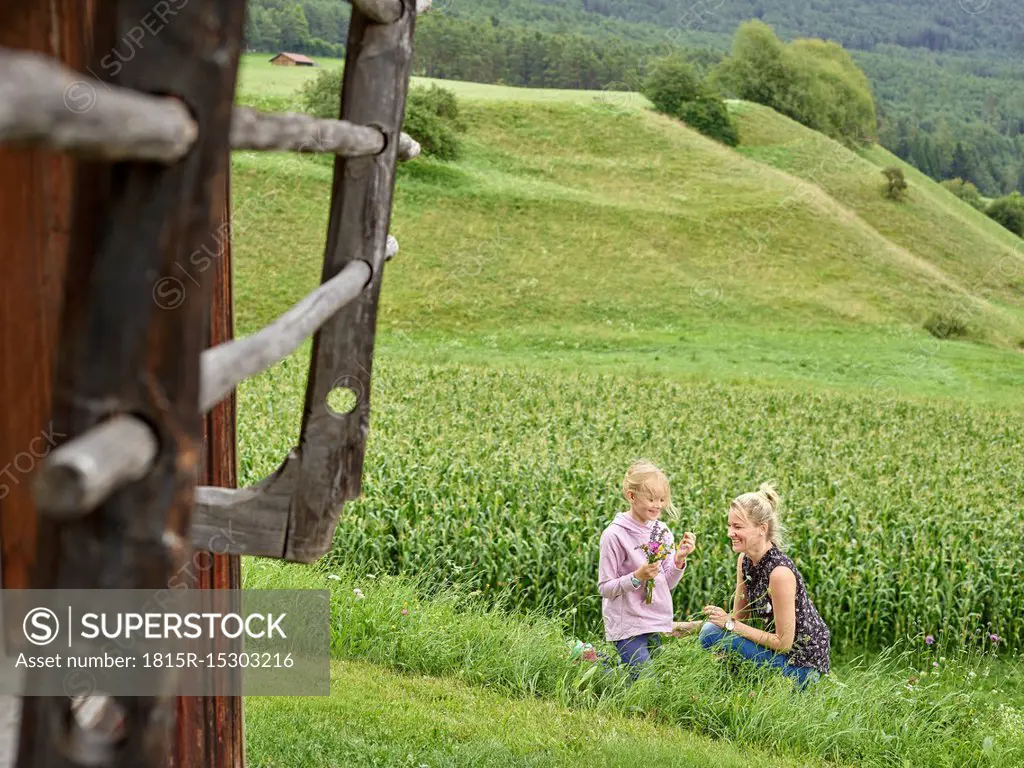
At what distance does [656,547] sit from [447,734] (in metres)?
1.35

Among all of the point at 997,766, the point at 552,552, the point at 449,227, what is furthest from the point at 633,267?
the point at 997,766

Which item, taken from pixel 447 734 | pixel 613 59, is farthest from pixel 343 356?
pixel 613 59

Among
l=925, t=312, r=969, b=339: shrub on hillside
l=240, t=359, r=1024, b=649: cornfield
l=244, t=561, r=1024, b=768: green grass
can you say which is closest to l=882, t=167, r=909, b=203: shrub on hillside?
l=925, t=312, r=969, b=339: shrub on hillside

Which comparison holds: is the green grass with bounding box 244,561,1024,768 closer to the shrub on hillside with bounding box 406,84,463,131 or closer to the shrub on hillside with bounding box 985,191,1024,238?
the shrub on hillside with bounding box 406,84,463,131

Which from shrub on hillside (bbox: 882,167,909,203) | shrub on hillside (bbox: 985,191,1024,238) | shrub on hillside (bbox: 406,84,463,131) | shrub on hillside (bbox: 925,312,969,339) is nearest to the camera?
shrub on hillside (bbox: 925,312,969,339)

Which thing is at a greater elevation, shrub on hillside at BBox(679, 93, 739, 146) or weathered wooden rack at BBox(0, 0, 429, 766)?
shrub on hillside at BBox(679, 93, 739, 146)

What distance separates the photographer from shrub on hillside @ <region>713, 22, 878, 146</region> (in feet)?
213

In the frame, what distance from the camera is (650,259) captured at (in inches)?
1478

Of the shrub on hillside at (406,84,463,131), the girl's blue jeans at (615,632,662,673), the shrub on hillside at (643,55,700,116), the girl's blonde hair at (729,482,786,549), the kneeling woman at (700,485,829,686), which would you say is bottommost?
the girl's blue jeans at (615,632,662,673)

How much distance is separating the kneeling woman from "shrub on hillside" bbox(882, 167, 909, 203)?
45959 millimetres

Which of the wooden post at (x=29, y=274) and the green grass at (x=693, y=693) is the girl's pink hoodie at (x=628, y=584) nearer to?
the green grass at (x=693, y=693)

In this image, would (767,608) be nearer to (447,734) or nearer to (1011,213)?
(447,734)

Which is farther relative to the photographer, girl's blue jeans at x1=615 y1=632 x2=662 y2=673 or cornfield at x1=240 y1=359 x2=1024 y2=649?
cornfield at x1=240 y1=359 x2=1024 y2=649

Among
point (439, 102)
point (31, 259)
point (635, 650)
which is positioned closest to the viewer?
point (31, 259)
